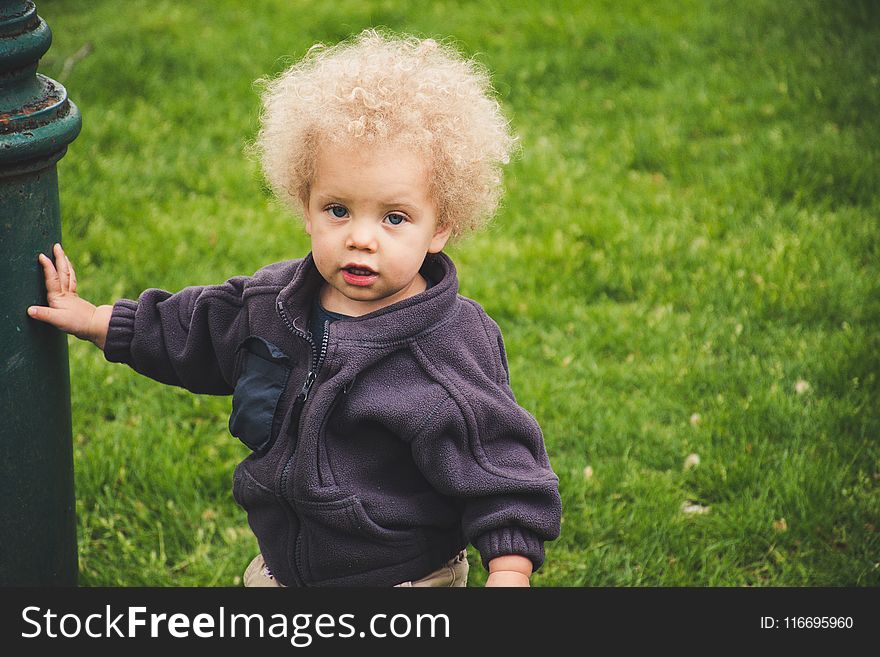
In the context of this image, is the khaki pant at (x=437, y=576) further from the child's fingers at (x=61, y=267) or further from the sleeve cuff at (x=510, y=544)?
the child's fingers at (x=61, y=267)

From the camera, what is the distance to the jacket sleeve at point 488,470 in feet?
7.01

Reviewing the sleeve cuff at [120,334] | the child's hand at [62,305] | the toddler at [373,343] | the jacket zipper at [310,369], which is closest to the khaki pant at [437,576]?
the toddler at [373,343]

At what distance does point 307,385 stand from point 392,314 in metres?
0.22

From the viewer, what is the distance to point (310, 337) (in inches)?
A: 88.0

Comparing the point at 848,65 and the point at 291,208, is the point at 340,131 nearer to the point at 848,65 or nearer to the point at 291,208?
the point at 291,208

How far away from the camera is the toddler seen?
2.12m

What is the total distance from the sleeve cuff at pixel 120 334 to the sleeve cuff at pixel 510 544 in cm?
87

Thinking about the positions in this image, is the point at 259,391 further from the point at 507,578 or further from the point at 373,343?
the point at 507,578

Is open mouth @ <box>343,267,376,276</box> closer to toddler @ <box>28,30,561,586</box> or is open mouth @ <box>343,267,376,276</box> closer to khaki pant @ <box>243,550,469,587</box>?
toddler @ <box>28,30,561,586</box>

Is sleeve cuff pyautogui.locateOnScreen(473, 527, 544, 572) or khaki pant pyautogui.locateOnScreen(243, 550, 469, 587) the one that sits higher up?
sleeve cuff pyautogui.locateOnScreen(473, 527, 544, 572)

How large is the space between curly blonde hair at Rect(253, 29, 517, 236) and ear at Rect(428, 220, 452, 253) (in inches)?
0.5

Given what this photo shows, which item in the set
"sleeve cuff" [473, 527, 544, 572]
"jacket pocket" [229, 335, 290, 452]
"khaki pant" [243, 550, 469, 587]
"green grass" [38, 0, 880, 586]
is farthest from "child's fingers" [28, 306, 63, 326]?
"green grass" [38, 0, 880, 586]

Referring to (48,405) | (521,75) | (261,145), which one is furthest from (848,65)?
(48,405)

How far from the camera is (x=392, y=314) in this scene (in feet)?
7.12
